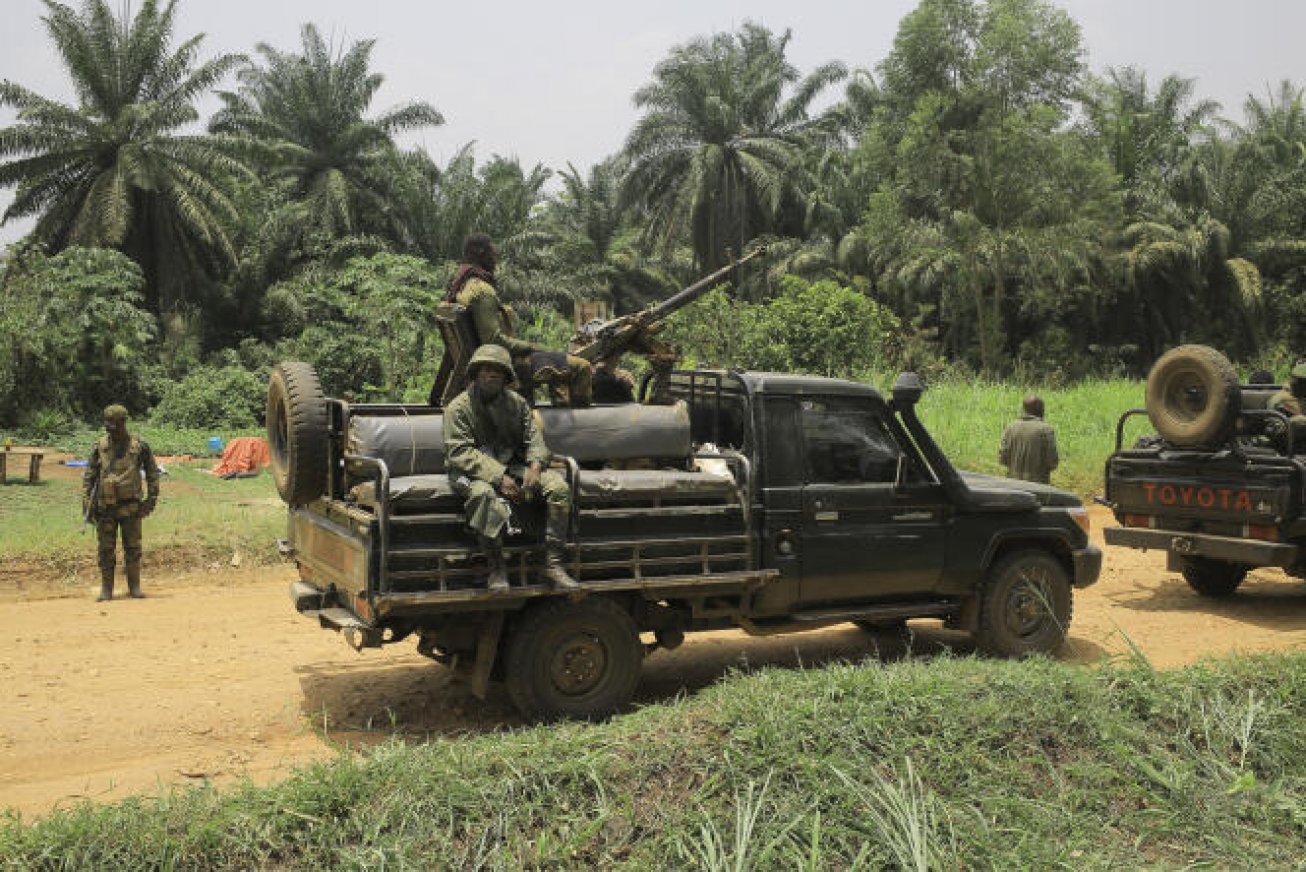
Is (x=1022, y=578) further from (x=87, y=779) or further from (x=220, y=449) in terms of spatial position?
(x=220, y=449)

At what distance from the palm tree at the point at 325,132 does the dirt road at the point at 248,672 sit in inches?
1086

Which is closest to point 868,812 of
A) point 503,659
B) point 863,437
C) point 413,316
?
point 503,659

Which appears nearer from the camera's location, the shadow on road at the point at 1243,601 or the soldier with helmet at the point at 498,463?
the soldier with helmet at the point at 498,463

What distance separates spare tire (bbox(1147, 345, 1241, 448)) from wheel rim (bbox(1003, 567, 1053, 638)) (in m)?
2.66

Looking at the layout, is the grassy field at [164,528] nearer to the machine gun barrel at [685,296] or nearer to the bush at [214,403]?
the machine gun barrel at [685,296]

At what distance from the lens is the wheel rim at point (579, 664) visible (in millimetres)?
6117

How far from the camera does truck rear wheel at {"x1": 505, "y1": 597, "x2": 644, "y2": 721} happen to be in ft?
19.8

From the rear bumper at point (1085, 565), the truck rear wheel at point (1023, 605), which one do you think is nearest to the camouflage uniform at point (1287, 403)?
the rear bumper at point (1085, 565)

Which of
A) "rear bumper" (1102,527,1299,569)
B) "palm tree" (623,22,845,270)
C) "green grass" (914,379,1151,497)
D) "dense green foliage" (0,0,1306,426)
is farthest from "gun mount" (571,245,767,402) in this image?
"palm tree" (623,22,845,270)

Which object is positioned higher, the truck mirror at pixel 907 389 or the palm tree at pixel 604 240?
the palm tree at pixel 604 240

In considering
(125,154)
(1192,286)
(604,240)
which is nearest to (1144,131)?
(1192,286)

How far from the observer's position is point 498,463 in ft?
19.4

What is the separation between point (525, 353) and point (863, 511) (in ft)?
7.32

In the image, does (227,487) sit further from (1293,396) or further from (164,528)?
(1293,396)
